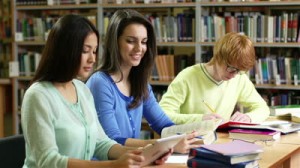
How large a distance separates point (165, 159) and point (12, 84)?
3.91 meters

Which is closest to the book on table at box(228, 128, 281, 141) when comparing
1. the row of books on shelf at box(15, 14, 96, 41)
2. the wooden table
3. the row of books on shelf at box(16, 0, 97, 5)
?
the wooden table

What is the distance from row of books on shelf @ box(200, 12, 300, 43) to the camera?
4.59 meters

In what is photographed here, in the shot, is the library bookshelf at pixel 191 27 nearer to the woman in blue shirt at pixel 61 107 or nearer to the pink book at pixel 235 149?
the pink book at pixel 235 149

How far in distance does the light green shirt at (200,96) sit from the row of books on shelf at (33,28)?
2.62 metres

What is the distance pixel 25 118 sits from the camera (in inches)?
74.2

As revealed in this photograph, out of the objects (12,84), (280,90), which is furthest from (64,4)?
(280,90)

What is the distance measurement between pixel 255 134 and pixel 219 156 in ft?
2.48

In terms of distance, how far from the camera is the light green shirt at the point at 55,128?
184 cm

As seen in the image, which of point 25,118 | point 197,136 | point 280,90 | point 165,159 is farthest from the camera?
point 280,90

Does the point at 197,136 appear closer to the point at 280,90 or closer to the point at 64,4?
the point at 280,90

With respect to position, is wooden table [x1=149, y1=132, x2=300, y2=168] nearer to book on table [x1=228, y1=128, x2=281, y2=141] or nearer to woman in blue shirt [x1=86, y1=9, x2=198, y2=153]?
book on table [x1=228, y1=128, x2=281, y2=141]

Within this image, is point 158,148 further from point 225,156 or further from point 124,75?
point 124,75

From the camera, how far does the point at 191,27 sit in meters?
4.89

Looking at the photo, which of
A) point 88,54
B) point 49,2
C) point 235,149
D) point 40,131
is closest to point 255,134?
point 235,149
